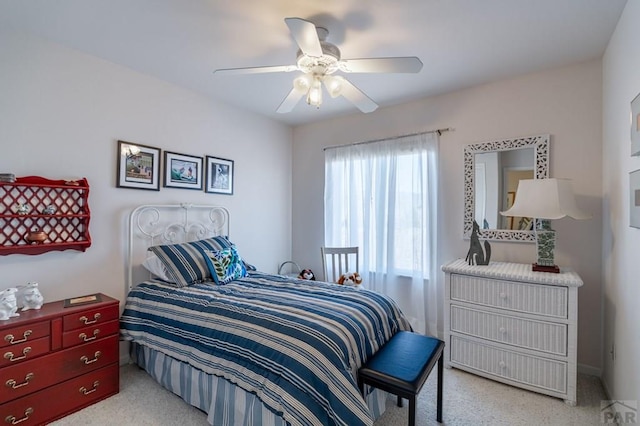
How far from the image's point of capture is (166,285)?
2504 mm

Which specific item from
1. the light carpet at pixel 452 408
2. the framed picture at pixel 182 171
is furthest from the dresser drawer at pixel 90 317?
the framed picture at pixel 182 171

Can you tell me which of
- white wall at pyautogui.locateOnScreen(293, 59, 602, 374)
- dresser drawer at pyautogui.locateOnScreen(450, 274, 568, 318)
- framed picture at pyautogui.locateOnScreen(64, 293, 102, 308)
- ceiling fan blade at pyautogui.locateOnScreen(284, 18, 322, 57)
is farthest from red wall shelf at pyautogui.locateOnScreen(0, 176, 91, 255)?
dresser drawer at pyautogui.locateOnScreen(450, 274, 568, 318)

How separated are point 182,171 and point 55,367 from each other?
1832 millimetres

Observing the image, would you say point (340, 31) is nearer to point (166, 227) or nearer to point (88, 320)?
point (166, 227)

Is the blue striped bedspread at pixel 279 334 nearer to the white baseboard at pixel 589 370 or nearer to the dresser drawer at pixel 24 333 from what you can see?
the dresser drawer at pixel 24 333

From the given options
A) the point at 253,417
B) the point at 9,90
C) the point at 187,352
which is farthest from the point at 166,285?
the point at 9,90

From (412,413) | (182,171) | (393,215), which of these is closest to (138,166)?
(182,171)

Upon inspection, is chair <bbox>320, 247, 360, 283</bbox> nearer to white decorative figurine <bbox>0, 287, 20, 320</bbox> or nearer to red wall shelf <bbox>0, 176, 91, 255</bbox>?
red wall shelf <bbox>0, 176, 91, 255</bbox>

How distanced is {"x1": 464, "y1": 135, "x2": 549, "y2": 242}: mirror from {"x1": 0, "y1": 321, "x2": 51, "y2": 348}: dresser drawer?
Answer: 11.0ft

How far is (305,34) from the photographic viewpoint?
1580 millimetres

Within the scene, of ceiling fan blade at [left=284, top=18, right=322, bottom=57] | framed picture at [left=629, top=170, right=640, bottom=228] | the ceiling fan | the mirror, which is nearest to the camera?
ceiling fan blade at [left=284, top=18, right=322, bottom=57]

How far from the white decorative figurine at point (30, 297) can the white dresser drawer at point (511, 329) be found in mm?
3050

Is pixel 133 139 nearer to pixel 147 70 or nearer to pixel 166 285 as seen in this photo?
pixel 147 70

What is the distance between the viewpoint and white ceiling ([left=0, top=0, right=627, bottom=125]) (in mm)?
1845
